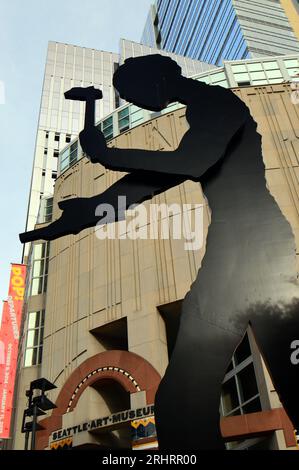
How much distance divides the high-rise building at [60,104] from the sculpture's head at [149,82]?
52.0 m

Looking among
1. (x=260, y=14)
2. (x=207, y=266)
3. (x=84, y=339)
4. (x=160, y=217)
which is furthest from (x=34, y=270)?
(x=260, y=14)

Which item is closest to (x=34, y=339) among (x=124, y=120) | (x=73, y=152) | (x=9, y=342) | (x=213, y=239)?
(x=9, y=342)

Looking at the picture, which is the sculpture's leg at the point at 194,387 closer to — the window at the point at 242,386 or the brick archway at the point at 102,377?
the window at the point at 242,386

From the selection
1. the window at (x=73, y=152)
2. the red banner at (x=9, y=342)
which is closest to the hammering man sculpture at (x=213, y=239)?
the window at (x=73, y=152)

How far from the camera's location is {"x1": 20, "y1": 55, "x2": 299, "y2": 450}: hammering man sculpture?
4387 mm

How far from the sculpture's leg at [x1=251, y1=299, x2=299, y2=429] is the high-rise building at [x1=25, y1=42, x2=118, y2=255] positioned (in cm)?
5415

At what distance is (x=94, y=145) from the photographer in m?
5.69

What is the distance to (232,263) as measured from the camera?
198 inches

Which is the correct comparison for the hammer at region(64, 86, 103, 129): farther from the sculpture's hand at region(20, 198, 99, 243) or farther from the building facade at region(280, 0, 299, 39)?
the building facade at region(280, 0, 299, 39)

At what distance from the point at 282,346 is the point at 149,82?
3.96 m

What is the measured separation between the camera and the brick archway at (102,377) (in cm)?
1873

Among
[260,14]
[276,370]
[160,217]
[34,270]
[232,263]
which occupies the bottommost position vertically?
[276,370]
